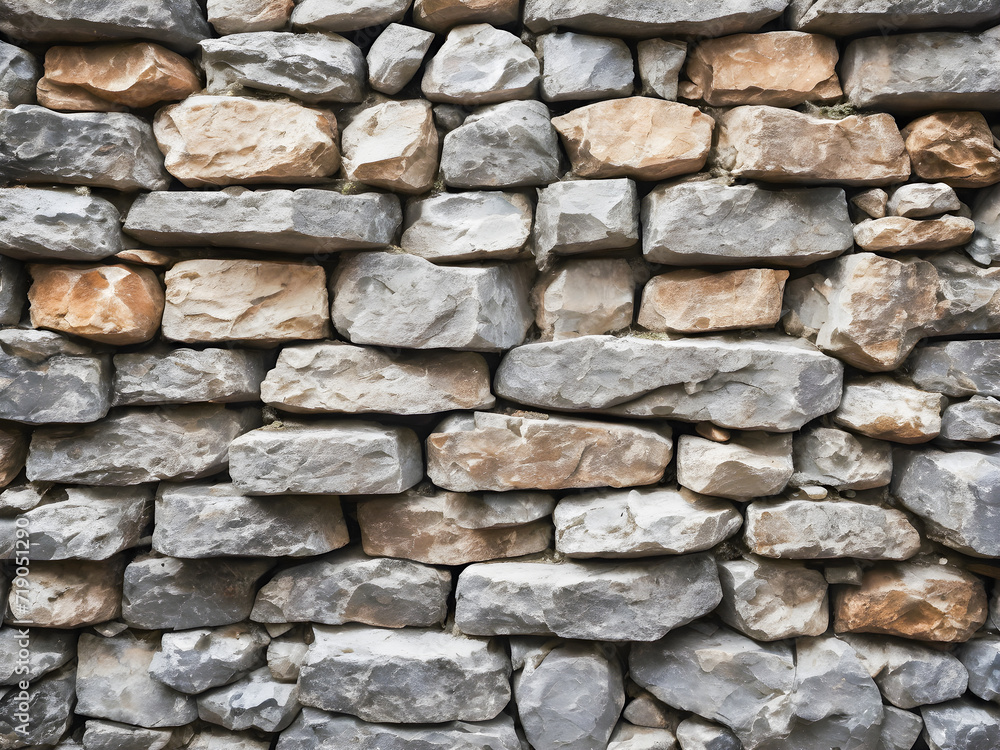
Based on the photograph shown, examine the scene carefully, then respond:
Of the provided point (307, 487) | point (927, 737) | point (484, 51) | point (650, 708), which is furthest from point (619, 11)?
point (927, 737)

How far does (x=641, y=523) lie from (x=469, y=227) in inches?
33.8

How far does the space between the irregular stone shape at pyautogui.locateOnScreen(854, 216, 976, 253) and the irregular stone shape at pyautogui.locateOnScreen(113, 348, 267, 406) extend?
1654 mm

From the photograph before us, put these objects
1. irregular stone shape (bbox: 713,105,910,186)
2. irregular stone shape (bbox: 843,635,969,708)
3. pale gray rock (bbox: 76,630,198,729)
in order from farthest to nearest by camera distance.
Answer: pale gray rock (bbox: 76,630,198,729), irregular stone shape (bbox: 843,635,969,708), irregular stone shape (bbox: 713,105,910,186)

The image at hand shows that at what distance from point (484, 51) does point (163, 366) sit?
117 cm

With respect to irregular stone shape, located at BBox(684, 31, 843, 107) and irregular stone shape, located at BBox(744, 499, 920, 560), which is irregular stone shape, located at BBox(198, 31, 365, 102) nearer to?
irregular stone shape, located at BBox(684, 31, 843, 107)

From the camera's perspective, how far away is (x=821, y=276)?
1.55 meters

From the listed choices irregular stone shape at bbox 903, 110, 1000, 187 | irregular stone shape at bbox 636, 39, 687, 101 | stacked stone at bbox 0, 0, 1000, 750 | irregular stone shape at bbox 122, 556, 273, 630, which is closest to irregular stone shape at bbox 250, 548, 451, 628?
stacked stone at bbox 0, 0, 1000, 750

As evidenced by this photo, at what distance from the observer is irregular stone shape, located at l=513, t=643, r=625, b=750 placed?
155 centimetres

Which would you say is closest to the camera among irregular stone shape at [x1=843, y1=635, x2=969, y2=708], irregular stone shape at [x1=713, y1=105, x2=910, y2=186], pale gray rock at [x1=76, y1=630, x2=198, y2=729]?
irregular stone shape at [x1=713, y1=105, x2=910, y2=186]

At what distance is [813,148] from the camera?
1.44 metres

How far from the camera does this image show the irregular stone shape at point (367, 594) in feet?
5.29

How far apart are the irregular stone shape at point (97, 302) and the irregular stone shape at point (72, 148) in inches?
9.0

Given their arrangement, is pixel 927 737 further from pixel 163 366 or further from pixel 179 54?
pixel 179 54

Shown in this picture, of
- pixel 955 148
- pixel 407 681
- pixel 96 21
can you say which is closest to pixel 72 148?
pixel 96 21
